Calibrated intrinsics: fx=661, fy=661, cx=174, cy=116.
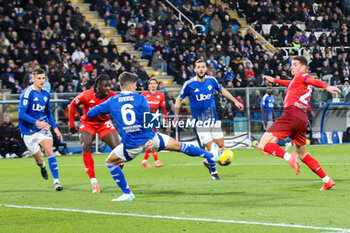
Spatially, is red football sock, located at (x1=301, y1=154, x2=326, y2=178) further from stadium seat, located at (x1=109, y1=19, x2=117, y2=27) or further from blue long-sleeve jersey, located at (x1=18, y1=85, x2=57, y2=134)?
stadium seat, located at (x1=109, y1=19, x2=117, y2=27)

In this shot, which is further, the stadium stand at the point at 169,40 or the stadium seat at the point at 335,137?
the stadium stand at the point at 169,40

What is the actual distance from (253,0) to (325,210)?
29812 millimetres

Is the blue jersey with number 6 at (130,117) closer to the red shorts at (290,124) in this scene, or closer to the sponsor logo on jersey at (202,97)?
the red shorts at (290,124)

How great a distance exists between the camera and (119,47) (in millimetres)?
31188

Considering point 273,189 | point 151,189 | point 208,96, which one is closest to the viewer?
point 273,189

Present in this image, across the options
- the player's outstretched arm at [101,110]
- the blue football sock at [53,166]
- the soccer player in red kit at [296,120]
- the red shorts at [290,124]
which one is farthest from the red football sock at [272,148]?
the blue football sock at [53,166]

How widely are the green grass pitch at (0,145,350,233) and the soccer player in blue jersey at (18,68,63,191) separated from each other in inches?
25.0

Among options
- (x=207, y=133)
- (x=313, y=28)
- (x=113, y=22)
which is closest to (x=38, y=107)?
(x=207, y=133)

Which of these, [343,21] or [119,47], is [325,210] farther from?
[343,21]

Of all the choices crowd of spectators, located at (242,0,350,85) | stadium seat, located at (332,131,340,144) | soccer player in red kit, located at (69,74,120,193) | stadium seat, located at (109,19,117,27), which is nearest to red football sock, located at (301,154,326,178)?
soccer player in red kit, located at (69,74,120,193)

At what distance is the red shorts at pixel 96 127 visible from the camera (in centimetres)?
1245

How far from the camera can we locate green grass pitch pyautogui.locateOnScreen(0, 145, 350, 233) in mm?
7703

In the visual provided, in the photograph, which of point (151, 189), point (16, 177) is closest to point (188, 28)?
point (16, 177)

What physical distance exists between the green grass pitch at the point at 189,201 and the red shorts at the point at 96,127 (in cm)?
106
